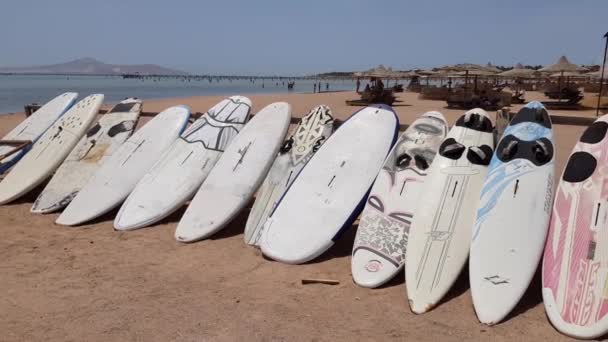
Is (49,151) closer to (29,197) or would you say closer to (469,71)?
(29,197)

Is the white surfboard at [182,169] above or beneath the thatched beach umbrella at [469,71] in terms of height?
beneath

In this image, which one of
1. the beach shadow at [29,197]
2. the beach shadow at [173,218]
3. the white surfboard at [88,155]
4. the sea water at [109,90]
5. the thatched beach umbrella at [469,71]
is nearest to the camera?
the beach shadow at [173,218]

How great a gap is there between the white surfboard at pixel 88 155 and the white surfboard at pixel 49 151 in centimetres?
11

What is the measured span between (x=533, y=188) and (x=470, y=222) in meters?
0.46

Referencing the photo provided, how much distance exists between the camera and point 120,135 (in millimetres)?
5547

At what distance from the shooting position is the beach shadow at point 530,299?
2773 mm

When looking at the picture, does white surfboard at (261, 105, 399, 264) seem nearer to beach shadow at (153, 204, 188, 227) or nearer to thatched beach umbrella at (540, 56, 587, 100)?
beach shadow at (153, 204, 188, 227)

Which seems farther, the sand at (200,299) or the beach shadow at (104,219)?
the beach shadow at (104,219)

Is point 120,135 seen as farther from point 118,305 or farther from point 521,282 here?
point 521,282

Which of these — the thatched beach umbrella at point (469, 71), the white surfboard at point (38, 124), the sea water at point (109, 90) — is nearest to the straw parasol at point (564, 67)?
the thatched beach umbrella at point (469, 71)

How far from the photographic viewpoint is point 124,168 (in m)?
4.96

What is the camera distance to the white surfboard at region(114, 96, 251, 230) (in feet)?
14.5

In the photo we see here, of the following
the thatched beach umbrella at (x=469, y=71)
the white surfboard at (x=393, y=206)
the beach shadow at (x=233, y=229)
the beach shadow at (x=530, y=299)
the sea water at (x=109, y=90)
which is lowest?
the sea water at (x=109, y=90)

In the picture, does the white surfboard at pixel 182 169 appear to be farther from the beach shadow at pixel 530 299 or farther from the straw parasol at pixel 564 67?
the straw parasol at pixel 564 67
